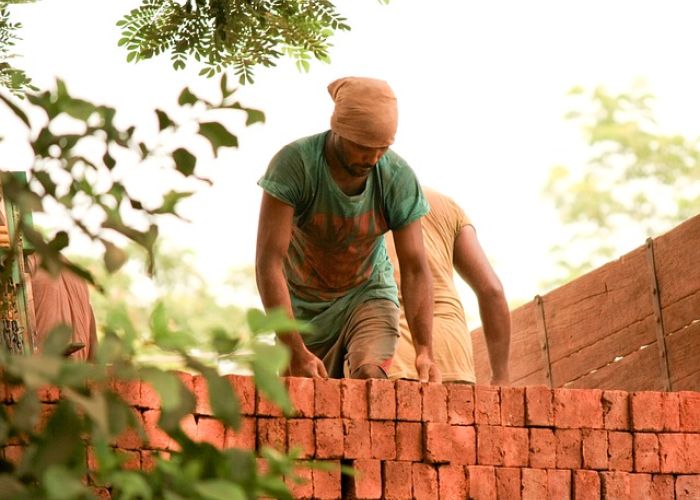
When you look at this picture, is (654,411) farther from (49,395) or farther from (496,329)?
(49,395)

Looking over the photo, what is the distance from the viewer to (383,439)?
173 inches

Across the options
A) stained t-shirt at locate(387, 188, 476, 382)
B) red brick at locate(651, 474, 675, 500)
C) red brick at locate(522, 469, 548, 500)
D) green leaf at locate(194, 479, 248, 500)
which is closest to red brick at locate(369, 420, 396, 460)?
red brick at locate(522, 469, 548, 500)

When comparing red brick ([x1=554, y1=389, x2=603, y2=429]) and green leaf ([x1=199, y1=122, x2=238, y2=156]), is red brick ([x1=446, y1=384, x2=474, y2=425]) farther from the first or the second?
green leaf ([x1=199, y1=122, x2=238, y2=156])

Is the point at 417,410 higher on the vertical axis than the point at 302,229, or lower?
lower

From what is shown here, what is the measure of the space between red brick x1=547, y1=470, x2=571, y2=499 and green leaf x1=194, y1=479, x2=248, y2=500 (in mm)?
3084

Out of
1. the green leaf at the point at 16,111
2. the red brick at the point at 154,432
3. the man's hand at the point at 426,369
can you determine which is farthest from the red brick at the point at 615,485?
the green leaf at the point at 16,111

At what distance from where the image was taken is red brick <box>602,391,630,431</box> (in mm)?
4738

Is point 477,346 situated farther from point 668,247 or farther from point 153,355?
point 153,355

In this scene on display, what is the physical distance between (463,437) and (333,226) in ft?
3.36

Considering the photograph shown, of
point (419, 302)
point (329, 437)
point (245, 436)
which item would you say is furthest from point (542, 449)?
point (245, 436)

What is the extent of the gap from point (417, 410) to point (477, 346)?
448 cm

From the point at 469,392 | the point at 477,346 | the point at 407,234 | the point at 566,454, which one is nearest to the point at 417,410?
the point at 469,392

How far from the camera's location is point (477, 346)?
890 cm

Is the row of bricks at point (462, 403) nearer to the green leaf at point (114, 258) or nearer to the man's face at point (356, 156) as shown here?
the man's face at point (356, 156)
